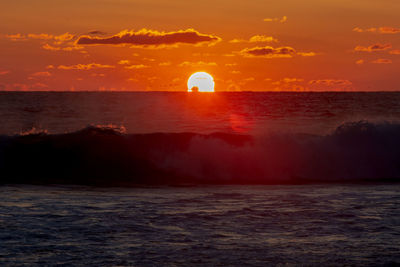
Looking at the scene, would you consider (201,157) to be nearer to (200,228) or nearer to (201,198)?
(201,198)

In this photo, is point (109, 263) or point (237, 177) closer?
point (109, 263)

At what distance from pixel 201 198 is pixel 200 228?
11.9 feet

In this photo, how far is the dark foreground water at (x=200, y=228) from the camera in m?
7.21

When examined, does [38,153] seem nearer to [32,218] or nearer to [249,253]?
[32,218]

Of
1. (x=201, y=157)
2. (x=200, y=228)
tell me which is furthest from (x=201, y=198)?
(x=201, y=157)

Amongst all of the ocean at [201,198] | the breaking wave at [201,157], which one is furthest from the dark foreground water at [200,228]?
the breaking wave at [201,157]

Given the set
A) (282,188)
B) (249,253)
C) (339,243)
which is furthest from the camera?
(282,188)

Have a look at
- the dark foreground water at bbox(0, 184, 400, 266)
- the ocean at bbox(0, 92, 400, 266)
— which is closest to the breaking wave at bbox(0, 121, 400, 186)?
the ocean at bbox(0, 92, 400, 266)

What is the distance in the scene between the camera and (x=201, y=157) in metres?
19.9

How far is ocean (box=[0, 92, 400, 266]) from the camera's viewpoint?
7508mm

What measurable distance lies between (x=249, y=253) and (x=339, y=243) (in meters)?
1.48

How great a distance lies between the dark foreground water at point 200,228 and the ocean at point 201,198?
2 centimetres

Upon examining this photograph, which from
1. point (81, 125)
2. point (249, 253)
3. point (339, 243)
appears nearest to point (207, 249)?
point (249, 253)

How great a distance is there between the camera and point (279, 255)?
732 cm
